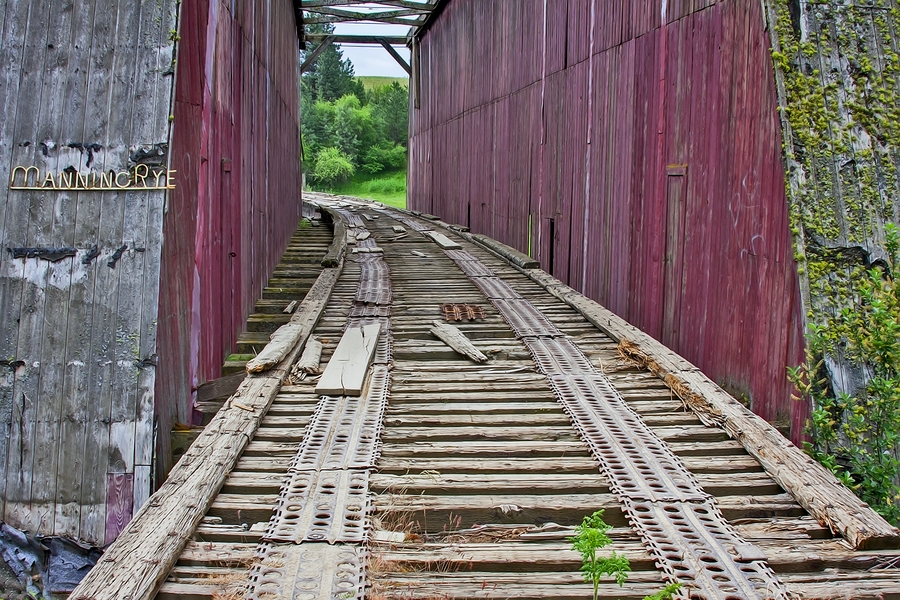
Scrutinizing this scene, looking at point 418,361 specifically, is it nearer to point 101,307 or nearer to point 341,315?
point 341,315

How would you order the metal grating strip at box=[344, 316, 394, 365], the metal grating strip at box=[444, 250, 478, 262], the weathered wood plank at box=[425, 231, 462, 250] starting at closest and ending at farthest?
the metal grating strip at box=[344, 316, 394, 365]
the metal grating strip at box=[444, 250, 478, 262]
the weathered wood plank at box=[425, 231, 462, 250]

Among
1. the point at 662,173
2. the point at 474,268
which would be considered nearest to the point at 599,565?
the point at 662,173

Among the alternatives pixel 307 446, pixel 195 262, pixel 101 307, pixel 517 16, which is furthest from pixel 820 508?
pixel 517 16

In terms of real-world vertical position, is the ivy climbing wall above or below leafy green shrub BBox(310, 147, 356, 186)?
below

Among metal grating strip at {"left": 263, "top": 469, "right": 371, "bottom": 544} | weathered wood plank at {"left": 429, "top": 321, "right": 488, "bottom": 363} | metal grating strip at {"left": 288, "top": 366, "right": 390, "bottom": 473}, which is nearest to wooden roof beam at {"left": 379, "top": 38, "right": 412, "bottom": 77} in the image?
weathered wood plank at {"left": 429, "top": 321, "right": 488, "bottom": 363}

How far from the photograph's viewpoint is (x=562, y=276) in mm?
10312

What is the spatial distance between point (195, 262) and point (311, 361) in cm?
113

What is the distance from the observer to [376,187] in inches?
2164

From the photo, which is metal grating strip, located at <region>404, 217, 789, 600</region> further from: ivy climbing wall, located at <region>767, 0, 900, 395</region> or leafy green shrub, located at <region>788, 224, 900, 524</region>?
ivy climbing wall, located at <region>767, 0, 900, 395</region>

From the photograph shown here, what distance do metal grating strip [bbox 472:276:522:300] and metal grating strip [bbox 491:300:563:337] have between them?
9.5 inches

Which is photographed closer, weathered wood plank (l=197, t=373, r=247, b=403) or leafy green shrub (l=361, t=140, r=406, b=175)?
weathered wood plank (l=197, t=373, r=247, b=403)

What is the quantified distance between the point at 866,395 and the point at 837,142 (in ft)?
4.86

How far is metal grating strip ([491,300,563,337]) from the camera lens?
20.2 ft

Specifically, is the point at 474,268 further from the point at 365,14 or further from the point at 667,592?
the point at 365,14
